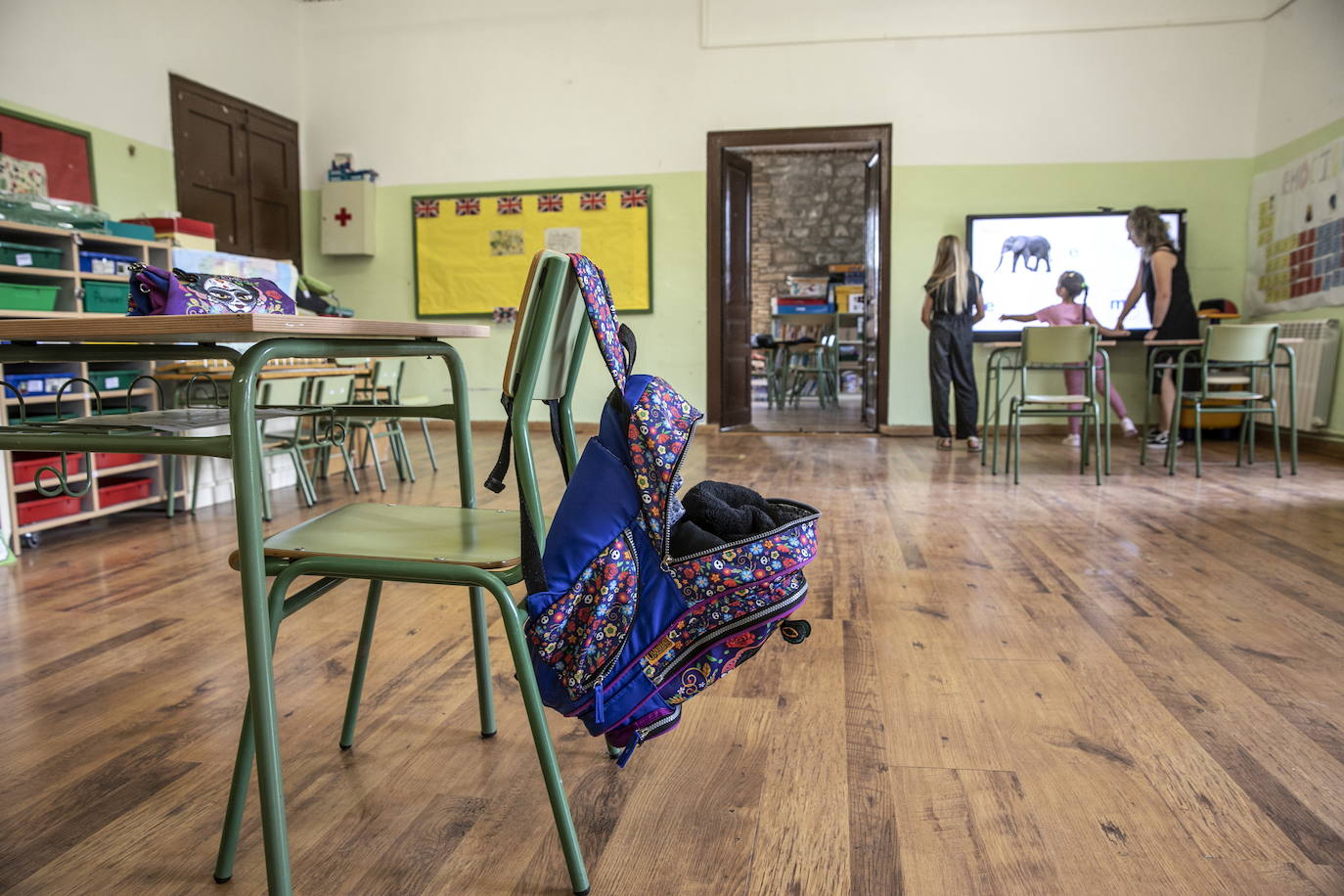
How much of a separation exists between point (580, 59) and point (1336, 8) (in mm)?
4784

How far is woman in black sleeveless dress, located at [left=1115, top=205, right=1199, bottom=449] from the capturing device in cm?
541

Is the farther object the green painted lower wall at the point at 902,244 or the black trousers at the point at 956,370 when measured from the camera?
the green painted lower wall at the point at 902,244

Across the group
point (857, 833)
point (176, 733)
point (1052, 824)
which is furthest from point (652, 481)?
point (176, 733)

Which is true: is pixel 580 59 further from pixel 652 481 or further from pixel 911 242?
pixel 652 481

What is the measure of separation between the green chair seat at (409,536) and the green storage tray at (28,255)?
2.53m

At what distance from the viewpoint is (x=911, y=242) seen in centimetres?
641

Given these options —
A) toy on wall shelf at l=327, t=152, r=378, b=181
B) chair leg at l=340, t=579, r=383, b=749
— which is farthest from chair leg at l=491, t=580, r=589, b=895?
toy on wall shelf at l=327, t=152, r=378, b=181

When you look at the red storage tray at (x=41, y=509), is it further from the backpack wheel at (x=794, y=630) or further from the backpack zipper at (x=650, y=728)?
the backpack wheel at (x=794, y=630)

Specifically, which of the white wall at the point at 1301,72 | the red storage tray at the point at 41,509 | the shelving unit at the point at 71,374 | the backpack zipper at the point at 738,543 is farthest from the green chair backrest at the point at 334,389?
the white wall at the point at 1301,72

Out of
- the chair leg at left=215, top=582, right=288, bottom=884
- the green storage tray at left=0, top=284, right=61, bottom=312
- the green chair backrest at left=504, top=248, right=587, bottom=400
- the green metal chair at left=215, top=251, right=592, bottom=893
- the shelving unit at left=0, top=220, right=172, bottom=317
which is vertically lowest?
the chair leg at left=215, top=582, right=288, bottom=884

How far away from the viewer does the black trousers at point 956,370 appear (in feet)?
18.7

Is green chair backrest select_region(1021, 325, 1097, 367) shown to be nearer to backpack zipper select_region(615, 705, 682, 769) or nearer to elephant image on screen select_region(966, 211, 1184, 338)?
elephant image on screen select_region(966, 211, 1184, 338)

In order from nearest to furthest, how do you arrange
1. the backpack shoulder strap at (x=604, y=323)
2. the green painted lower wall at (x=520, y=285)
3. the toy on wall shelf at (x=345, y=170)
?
the backpack shoulder strap at (x=604, y=323), the green painted lower wall at (x=520, y=285), the toy on wall shelf at (x=345, y=170)

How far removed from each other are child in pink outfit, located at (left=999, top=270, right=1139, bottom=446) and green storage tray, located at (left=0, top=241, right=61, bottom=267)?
535cm
